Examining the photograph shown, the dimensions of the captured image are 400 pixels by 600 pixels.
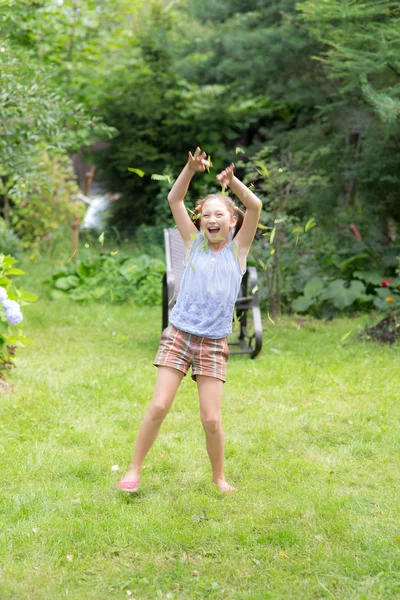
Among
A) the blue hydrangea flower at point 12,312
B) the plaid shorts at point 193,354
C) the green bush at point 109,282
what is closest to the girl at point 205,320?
the plaid shorts at point 193,354

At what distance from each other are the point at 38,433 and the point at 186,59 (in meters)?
8.61

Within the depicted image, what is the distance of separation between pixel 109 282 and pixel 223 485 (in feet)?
20.6

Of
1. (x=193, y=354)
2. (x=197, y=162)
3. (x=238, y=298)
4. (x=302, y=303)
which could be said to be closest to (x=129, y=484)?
(x=193, y=354)

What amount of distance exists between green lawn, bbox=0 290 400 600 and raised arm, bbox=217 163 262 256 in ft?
3.76

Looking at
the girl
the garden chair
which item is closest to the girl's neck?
the girl

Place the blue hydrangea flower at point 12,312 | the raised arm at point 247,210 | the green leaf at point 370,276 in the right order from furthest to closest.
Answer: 1. the green leaf at point 370,276
2. the blue hydrangea flower at point 12,312
3. the raised arm at point 247,210

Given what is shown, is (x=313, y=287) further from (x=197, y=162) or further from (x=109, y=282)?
(x=197, y=162)

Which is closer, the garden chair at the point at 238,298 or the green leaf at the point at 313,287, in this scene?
the garden chair at the point at 238,298

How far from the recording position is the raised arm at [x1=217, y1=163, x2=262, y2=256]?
3391 millimetres

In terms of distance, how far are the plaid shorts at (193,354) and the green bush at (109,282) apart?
5823 millimetres

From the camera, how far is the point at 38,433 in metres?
4.37

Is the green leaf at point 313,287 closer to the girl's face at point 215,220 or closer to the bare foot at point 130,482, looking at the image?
the girl's face at point 215,220

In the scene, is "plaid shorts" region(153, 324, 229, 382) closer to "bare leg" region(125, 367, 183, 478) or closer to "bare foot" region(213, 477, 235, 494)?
"bare leg" region(125, 367, 183, 478)

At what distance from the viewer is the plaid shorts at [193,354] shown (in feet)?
11.4
